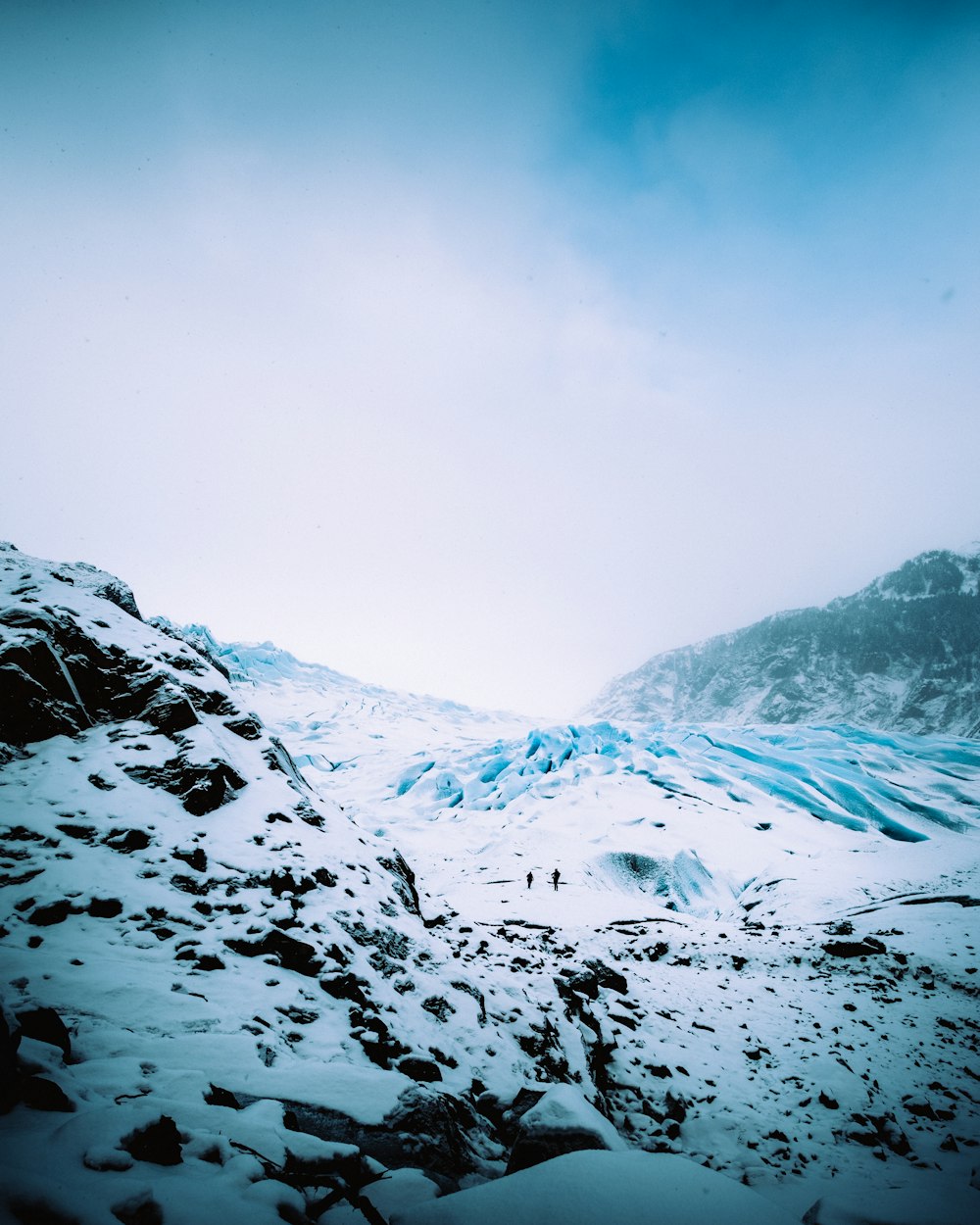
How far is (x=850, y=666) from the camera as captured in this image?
8650 cm

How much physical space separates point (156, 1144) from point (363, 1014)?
3.53 m

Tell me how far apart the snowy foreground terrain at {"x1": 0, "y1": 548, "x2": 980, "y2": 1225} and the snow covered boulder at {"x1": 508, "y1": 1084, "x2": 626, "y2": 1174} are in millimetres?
20

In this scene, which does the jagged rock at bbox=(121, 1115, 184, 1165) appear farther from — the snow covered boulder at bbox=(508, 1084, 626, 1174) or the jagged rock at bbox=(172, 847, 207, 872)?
the jagged rock at bbox=(172, 847, 207, 872)

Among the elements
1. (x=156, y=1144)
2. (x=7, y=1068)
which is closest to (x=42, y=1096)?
(x=7, y=1068)

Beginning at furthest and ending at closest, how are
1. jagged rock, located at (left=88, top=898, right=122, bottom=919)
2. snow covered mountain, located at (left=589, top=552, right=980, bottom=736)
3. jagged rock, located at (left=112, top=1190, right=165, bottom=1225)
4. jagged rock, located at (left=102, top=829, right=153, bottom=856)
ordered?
snow covered mountain, located at (left=589, top=552, right=980, bottom=736) → jagged rock, located at (left=102, top=829, right=153, bottom=856) → jagged rock, located at (left=88, top=898, right=122, bottom=919) → jagged rock, located at (left=112, top=1190, right=165, bottom=1225)

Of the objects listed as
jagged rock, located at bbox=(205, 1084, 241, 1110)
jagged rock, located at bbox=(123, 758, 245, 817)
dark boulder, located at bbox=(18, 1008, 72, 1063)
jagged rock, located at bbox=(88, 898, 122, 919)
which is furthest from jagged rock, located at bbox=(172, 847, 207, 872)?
jagged rock, located at bbox=(205, 1084, 241, 1110)

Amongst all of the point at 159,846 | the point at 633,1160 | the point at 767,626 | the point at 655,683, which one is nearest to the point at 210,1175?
the point at 633,1160

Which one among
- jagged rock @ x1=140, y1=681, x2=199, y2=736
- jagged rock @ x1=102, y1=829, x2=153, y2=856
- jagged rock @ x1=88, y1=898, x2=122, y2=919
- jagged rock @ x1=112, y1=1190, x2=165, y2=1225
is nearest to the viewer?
jagged rock @ x1=112, y1=1190, x2=165, y2=1225

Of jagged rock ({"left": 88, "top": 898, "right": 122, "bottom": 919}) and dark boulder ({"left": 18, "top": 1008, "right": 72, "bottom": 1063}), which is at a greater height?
dark boulder ({"left": 18, "top": 1008, "right": 72, "bottom": 1063})

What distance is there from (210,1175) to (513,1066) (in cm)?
442

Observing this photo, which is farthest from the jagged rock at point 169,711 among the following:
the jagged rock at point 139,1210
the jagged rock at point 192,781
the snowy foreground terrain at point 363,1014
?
Result: the jagged rock at point 139,1210

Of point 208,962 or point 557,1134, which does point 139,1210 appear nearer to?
point 557,1134

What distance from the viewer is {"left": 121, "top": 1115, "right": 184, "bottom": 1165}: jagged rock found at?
211cm

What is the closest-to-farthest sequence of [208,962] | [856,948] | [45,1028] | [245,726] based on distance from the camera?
[45,1028] < [208,962] < [245,726] < [856,948]
